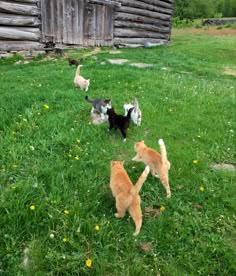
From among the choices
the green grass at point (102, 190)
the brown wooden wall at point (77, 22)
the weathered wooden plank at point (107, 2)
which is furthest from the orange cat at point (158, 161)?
the weathered wooden plank at point (107, 2)

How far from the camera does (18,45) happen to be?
10266mm

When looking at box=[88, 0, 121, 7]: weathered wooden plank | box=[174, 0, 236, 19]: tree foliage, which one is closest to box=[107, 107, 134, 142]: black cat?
box=[88, 0, 121, 7]: weathered wooden plank

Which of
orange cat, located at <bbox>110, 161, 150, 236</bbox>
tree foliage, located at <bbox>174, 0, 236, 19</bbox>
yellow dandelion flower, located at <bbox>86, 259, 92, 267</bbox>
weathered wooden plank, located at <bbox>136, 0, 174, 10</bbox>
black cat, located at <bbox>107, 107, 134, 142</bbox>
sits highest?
tree foliage, located at <bbox>174, 0, 236, 19</bbox>

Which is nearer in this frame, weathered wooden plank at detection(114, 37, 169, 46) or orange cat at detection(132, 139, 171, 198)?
orange cat at detection(132, 139, 171, 198)

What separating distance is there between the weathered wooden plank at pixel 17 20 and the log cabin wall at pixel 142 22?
14.7ft

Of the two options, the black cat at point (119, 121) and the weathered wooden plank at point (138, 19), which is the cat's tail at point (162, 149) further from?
the weathered wooden plank at point (138, 19)

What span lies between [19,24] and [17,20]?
0.15 m

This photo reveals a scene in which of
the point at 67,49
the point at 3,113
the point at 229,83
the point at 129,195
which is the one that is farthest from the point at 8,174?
the point at 67,49

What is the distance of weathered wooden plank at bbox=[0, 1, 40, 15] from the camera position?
31.2 feet

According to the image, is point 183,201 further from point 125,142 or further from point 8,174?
point 8,174

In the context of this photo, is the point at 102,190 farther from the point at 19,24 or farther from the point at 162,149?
the point at 19,24

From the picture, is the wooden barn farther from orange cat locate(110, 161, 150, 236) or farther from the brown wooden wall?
orange cat locate(110, 161, 150, 236)

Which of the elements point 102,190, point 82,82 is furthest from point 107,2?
point 102,190

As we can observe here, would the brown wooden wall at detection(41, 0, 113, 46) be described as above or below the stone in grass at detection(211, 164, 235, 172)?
above
